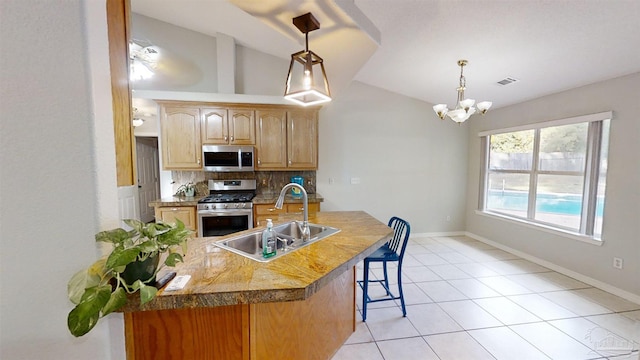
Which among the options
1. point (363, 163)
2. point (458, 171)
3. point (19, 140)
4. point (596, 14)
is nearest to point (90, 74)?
point (19, 140)

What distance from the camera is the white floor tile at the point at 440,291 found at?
2.62m

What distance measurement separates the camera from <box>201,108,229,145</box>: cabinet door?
3.59 meters

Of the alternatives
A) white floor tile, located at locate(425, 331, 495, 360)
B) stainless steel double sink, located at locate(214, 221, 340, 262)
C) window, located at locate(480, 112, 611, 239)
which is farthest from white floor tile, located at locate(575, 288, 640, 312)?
stainless steel double sink, located at locate(214, 221, 340, 262)

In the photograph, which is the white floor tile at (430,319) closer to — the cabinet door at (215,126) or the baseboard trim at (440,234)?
the baseboard trim at (440,234)

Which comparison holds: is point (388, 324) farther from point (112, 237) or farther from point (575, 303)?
point (112, 237)

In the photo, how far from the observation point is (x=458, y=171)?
15.6ft

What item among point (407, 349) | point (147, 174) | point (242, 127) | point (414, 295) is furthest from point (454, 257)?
point (147, 174)

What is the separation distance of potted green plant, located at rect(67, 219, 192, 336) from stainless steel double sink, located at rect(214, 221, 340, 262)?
20.6 inches

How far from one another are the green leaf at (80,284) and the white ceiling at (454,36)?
1502 mm

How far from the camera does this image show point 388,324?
220 centimetres

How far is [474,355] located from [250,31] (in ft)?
14.3

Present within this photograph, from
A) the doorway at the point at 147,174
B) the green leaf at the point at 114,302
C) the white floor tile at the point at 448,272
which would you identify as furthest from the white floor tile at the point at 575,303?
the doorway at the point at 147,174

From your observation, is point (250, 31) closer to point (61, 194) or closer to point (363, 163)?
point (363, 163)

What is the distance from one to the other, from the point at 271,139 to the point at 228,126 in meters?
0.65
